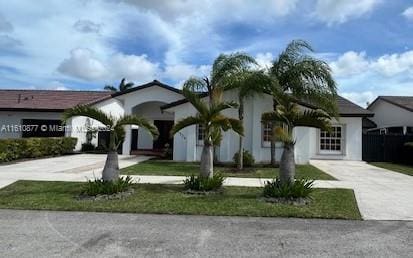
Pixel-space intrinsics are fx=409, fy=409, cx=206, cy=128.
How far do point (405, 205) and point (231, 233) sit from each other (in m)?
5.22

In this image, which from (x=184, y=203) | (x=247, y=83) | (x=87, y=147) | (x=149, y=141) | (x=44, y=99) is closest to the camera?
(x=184, y=203)

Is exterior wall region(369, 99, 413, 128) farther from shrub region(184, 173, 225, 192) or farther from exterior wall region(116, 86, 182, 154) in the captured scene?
shrub region(184, 173, 225, 192)

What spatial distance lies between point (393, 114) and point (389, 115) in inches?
24.1

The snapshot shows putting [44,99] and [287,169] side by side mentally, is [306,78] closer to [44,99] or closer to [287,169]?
[287,169]

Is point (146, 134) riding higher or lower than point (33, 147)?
higher

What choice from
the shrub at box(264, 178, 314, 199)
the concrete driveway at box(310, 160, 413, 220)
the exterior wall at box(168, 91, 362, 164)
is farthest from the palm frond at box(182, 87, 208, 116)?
the exterior wall at box(168, 91, 362, 164)

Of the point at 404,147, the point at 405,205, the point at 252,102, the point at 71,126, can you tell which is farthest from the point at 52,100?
the point at 405,205

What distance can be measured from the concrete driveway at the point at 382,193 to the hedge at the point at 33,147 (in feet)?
48.1

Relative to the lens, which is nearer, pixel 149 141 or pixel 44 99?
pixel 149 141

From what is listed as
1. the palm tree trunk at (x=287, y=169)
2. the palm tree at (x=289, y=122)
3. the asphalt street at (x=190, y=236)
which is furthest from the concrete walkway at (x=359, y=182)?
the palm tree at (x=289, y=122)

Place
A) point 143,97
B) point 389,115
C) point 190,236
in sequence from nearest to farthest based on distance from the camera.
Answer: point 190,236 < point 143,97 < point 389,115

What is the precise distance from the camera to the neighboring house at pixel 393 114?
87.9 ft

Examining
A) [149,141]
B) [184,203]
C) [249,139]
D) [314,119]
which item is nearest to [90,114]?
[184,203]

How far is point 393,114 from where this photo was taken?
28.7 meters
